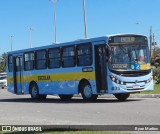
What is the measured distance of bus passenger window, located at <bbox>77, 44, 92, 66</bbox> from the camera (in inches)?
942

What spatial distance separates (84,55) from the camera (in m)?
24.3

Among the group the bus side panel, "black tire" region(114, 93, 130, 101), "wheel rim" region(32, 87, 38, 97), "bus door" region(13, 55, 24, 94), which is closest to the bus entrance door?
the bus side panel

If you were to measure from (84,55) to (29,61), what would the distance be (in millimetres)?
5904

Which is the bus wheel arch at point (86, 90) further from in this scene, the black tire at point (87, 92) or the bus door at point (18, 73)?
the bus door at point (18, 73)

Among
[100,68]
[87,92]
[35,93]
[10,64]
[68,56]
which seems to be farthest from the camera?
[10,64]

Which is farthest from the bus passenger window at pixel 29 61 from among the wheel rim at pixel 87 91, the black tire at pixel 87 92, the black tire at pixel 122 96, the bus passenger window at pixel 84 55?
the black tire at pixel 122 96

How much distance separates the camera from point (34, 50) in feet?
94.1

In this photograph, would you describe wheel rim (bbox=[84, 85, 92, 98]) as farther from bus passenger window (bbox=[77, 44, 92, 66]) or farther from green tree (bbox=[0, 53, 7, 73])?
Result: green tree (bbox=[0, 53, 7, 73])

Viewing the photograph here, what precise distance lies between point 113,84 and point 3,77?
33.5 m

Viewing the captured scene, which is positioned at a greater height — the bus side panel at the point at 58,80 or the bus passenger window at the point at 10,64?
the bus passenger window at the point at 10,64

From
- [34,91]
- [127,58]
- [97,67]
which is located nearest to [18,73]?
[34,91]

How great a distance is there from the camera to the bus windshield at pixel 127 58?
75.3 feet

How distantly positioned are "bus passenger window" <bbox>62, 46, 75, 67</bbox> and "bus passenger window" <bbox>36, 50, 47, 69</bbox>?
1989mm

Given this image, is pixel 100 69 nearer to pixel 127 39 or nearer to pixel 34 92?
pixel 127 39
